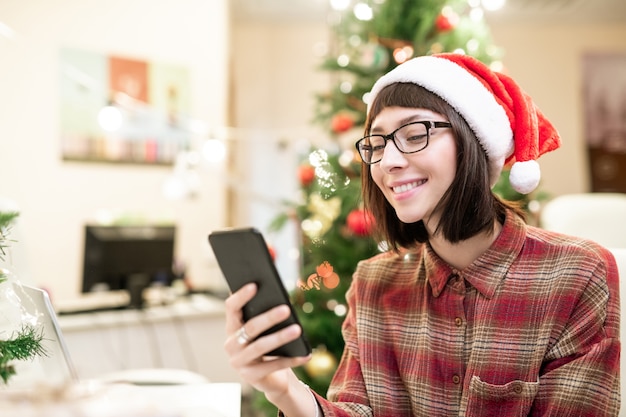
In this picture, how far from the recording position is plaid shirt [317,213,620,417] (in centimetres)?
91

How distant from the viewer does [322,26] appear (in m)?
4.55

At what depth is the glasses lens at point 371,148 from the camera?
1.03m

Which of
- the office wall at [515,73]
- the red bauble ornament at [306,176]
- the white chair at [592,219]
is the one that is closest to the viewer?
the white chair at [592,219]

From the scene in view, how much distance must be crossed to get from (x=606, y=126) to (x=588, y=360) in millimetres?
4369

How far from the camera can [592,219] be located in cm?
168

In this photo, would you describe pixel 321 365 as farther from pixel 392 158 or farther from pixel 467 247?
pixel 392 158

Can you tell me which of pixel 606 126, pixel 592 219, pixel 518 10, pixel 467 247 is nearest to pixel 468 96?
pixel 467 247

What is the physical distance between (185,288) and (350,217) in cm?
161

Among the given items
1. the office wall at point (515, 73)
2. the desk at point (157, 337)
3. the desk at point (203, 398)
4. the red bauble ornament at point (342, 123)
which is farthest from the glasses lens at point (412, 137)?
the office wall at point (515, 73)

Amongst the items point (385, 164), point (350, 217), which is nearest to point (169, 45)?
point (350, 217)

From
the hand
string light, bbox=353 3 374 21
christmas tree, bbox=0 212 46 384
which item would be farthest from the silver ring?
string light, bbox=353 3 374 21

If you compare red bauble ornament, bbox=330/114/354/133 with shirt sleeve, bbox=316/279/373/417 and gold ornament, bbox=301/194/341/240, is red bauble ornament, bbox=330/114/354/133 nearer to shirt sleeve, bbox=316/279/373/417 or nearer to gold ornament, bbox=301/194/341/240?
gold ornament, bbox=301/194/341/240

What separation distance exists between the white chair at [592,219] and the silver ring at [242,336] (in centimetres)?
127

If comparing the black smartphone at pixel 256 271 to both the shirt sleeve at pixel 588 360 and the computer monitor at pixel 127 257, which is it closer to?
the shirt sleeve at pixel 588 360
